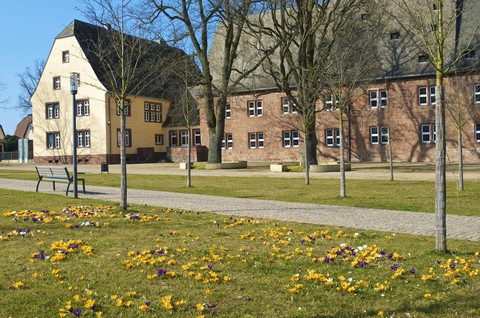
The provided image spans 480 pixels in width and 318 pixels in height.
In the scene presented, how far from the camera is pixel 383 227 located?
31.3 ft

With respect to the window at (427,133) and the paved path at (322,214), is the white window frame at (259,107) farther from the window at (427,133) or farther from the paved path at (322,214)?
the paved path at (322,214)

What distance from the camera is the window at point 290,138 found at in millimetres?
42906

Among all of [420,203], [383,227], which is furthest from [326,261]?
[420,203]

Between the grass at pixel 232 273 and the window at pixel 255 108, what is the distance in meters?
36.1

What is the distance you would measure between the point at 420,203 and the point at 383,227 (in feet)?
14.9

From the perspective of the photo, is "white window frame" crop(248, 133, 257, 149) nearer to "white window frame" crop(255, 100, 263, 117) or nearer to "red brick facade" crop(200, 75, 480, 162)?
"red brick facade" crop(200, 75, 480, 162)

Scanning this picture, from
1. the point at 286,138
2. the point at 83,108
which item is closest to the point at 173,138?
the point at 83,108

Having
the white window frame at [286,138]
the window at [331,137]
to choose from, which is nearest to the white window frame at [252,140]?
the white window frame at [286,138]

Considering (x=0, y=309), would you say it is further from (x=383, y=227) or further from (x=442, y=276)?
(x=383, y=227)

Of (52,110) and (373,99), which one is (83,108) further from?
(373,99)

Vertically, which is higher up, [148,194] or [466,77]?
[466,77]

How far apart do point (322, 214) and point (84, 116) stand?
43.5 meters

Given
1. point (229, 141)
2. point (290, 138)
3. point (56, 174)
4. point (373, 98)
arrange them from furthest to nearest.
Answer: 1. point (229, 141)
2. point (290, 138)
3. point (373, 98)
4. point (56, 174)

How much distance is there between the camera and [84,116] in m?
50.5
